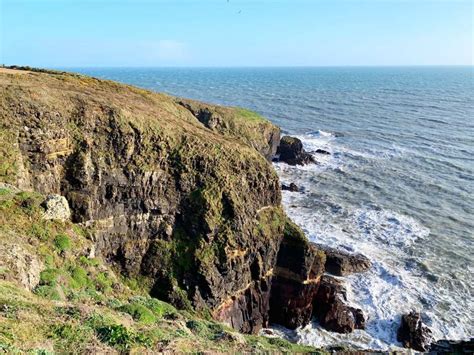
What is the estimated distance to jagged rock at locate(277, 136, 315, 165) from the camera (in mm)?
74375

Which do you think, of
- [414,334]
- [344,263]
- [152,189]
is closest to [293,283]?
[344,263]

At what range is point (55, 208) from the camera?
23.9 metres

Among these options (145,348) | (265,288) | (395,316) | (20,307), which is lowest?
(395,316)

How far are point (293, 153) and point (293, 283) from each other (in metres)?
43.6

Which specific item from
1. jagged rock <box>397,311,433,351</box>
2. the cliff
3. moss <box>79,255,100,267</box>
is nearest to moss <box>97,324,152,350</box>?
the cliff

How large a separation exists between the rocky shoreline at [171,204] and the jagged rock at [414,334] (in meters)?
0.09

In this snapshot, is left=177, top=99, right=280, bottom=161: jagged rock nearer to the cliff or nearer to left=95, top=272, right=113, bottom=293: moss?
the cliff

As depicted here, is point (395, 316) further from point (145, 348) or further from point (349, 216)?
point (145, 348)

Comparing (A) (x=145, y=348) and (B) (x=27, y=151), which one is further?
(B) (x=27, y=151)

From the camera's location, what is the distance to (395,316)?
35.5 m

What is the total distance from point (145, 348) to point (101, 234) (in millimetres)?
15277

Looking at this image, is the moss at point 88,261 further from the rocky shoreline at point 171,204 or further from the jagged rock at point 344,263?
the jagged rock at point 344,263

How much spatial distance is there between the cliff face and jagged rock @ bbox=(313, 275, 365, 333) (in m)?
5.07

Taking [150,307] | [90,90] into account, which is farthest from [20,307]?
[90,90]
